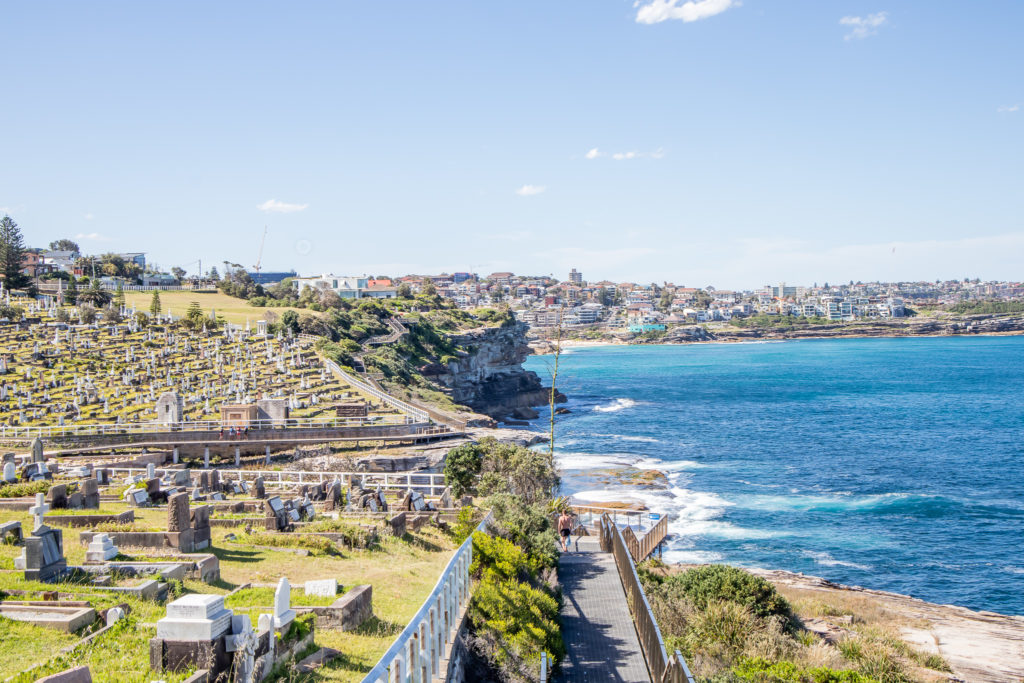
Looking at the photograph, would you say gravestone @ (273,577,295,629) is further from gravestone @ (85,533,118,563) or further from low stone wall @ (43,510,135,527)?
low stone wall @ (43,510,135,527)

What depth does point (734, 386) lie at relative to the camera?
10381 cm

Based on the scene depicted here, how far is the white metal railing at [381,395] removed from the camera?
43.5 metres

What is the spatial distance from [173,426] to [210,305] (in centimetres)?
5878

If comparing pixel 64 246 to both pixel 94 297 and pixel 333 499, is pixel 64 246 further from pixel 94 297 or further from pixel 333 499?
pixel 333 499

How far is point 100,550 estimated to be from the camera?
11.0 m

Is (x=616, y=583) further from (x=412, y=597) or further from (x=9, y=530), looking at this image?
(x=9, y=530)

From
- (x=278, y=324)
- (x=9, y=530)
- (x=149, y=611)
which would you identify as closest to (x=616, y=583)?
(x=149, y=611)

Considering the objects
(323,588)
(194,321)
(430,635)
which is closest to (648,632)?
(430,635)

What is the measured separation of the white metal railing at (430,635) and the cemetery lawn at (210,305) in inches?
2772

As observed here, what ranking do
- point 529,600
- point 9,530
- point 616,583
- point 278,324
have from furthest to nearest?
point 278,324 → point 616,583 → point 9,530 → point 529,600

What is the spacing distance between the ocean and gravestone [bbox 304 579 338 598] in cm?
2434

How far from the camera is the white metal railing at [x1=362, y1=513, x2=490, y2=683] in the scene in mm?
5962

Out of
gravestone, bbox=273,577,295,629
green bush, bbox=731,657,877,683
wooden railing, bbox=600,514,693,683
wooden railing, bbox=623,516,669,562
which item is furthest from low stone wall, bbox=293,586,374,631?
wooden railing, bbox=623,516,669,562

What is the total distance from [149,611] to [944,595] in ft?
95.0
